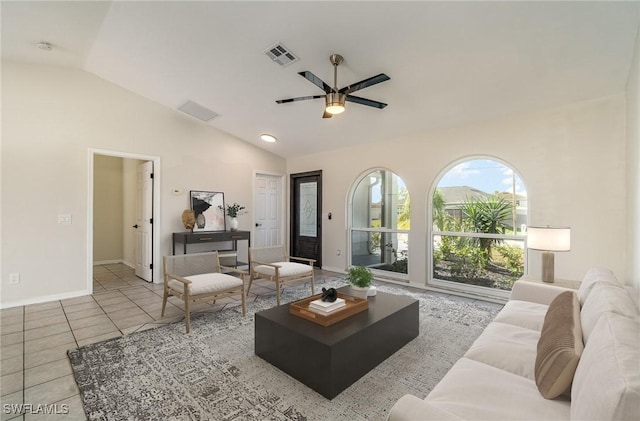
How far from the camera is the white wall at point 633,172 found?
2301 mm

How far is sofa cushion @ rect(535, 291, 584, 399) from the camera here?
1243 millimetres

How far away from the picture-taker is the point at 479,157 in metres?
4.14

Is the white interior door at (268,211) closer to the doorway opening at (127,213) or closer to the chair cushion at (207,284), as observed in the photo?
the doorway opening at (127,213)

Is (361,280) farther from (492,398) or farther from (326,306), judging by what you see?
(492,398)

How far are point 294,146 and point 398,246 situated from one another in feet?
9.22

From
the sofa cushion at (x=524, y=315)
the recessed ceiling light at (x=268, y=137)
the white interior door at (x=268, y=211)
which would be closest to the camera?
the sofa cushion at (x=524, y=315)

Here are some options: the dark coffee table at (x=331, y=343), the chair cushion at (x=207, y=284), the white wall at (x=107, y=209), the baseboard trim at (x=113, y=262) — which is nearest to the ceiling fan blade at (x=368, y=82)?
the dark coffee table at (x=331, y=343)

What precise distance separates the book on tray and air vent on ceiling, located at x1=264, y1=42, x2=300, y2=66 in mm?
2558

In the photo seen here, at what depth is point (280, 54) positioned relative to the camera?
316 cm

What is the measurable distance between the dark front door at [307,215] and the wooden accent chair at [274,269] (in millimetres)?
1812

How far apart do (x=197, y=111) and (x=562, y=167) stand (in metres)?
5.25

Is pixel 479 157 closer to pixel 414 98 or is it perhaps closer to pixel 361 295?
pixel 414 98
